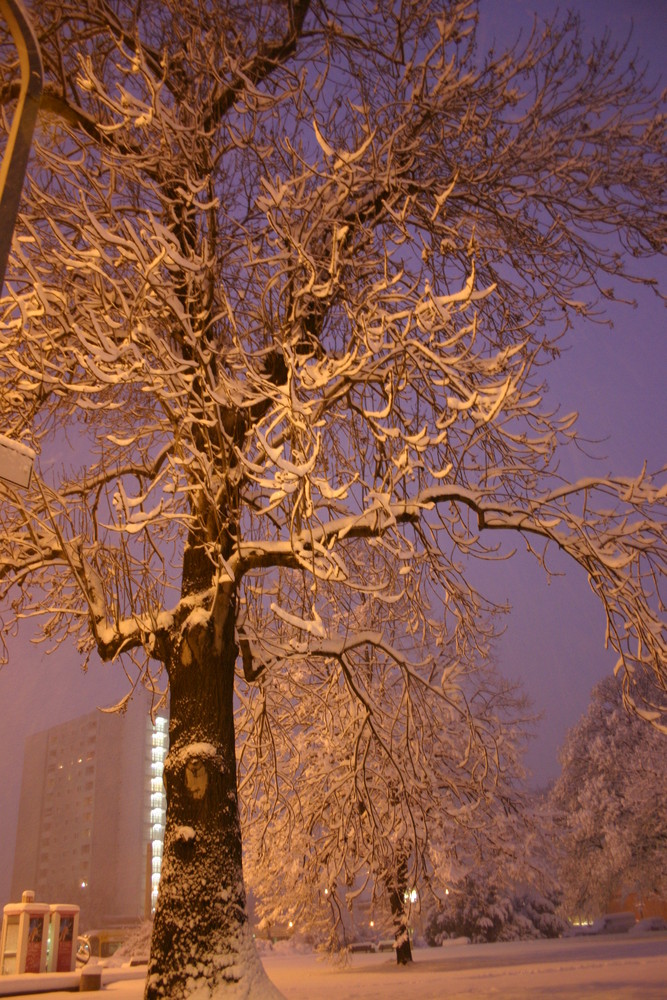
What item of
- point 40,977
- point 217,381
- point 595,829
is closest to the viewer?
point 217,381

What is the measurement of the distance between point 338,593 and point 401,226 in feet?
15.6

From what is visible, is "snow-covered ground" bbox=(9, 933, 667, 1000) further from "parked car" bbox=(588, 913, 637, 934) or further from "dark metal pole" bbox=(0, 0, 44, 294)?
"parked car" bbox=(588, 913, 637, 934)

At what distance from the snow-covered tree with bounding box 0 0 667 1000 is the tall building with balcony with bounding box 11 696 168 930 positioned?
221 ft

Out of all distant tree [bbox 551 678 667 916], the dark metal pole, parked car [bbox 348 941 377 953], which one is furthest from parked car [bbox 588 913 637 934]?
the dark metal pole

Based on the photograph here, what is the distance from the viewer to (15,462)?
9.57ft

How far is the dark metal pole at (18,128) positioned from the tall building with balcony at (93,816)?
71.4m

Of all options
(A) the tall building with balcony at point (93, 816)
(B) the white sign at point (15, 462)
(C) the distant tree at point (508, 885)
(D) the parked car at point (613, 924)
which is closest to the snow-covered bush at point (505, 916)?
(C) the distant tree at point (508, 885)

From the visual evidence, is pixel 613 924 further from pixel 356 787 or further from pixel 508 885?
pixel 356 787

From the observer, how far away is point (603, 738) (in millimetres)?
27016

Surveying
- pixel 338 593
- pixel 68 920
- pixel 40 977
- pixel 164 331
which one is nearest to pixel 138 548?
pixel 338 593

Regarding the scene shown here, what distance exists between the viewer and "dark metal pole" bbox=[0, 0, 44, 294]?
2652 millimetres

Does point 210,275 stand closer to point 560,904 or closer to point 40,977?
point 40,977

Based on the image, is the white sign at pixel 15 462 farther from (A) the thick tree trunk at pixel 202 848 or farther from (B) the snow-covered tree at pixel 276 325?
(A) the thick tree trunk at pixel 202 848

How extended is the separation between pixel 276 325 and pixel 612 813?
22.7 meters
